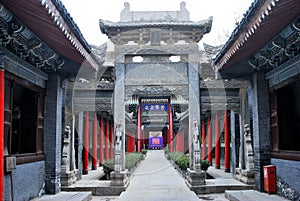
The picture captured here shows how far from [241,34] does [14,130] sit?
6.32m

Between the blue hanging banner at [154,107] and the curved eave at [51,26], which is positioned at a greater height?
the blue hanging banner at [154,107]

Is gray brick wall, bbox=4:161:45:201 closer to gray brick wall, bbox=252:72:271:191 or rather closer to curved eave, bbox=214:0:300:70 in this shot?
curved eave, bbox=214:0:300:70


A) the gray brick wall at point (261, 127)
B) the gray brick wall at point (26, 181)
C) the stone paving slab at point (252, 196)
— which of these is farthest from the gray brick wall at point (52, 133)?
the gray brick wall at point (261, 127)

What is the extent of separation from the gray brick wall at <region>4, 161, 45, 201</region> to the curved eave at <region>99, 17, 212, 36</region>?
6187mm

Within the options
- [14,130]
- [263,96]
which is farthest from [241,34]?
[14,130]

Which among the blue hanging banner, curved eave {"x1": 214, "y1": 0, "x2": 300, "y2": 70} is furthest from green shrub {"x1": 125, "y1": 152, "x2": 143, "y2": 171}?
curved eave {"x1": 214, "y1": 0, "x2": 300, "y2": 70}

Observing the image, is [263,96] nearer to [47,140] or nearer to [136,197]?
[136,197]

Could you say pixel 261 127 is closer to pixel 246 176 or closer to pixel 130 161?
pixel 246 176

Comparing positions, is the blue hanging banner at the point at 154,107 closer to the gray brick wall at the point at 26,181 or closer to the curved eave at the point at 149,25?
the curved eave at the point at 149,25

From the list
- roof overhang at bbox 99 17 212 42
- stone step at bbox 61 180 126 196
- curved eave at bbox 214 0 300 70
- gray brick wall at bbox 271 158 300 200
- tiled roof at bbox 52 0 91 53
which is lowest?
stone step at bbox 61 180 126 196

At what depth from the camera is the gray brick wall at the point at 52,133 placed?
9164 millimetres

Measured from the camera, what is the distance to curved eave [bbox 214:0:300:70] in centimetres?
513

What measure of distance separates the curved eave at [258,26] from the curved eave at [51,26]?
3.02 meters

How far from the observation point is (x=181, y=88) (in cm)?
1320
